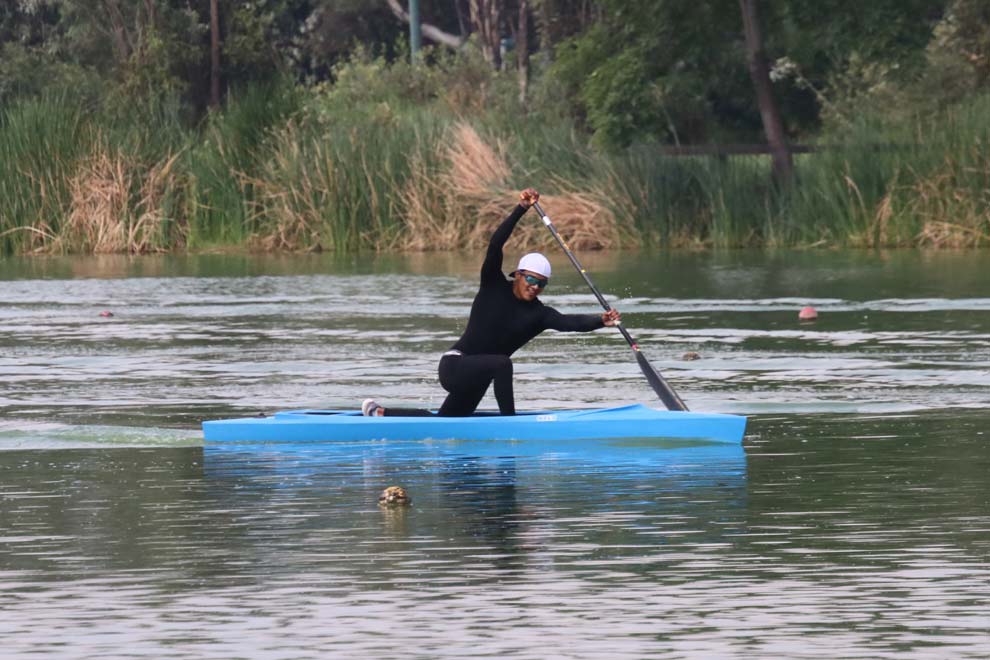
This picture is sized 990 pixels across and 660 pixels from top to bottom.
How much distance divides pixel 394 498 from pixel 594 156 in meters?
23.3

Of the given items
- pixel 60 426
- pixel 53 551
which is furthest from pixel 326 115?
pixel 53 551

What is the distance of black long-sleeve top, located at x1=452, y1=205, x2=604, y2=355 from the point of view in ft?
48.3

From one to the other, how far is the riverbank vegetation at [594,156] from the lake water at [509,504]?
9361 mm

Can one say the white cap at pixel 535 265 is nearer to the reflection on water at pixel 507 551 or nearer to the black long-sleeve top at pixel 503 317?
the black long-sleeve top at pixel 503 317

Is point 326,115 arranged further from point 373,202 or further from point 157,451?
point 157,451

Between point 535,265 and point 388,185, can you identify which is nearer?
point 535,265

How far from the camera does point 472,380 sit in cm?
1480

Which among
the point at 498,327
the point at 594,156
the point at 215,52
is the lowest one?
the point at 498,327

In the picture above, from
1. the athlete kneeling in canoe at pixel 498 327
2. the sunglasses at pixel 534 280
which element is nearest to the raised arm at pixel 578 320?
the athlete kneeling in canoe at pixel 498 327

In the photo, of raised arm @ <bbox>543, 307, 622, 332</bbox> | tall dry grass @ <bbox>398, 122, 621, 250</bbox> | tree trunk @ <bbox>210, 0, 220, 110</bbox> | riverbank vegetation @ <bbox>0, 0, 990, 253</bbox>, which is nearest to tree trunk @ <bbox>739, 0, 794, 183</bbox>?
riverbank vegetation @ <bbox>0, 0, 990, 253</bbox>

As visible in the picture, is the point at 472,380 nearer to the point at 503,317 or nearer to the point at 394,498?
the point at 503,317

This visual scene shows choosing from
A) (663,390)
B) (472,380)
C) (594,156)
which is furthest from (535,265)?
(594,156)

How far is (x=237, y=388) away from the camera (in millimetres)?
18234

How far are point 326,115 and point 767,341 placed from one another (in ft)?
62.4
